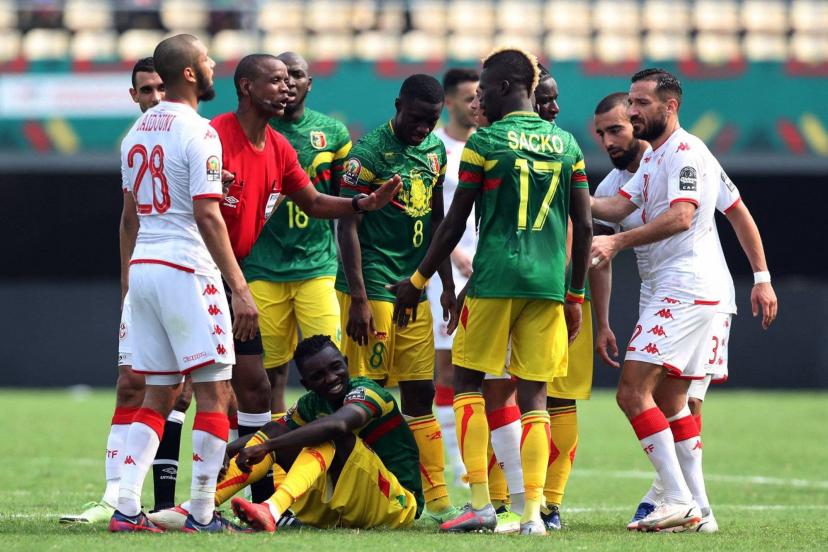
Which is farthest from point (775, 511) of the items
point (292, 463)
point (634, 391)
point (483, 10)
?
point (483, 10)

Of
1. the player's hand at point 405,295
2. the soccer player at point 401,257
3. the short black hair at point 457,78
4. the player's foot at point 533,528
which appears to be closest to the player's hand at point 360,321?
the soccer player at point 401,257

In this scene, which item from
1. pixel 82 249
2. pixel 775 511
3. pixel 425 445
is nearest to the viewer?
pixel 425 445

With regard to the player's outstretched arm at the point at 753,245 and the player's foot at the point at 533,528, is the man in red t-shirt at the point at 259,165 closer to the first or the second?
the player's foot at the point at 533,528

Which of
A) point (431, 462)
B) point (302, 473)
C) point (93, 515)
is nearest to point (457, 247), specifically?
point (431, 462)

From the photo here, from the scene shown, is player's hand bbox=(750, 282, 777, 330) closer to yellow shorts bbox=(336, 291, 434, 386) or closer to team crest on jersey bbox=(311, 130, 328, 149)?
yellow shorts bbox=(336, 291, 434, 386)

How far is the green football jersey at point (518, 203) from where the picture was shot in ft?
19.5

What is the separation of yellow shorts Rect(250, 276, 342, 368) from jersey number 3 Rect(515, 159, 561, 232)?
1.71m

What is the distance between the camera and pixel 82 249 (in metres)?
20.7

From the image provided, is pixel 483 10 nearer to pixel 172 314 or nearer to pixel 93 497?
pixel 93 497

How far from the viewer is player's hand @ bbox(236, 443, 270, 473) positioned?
6023 mm

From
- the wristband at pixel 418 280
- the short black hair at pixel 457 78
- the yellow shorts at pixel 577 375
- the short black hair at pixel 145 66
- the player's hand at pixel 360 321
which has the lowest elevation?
the yellow shorts at pixel 577 375

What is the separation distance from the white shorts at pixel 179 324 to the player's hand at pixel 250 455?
503 mm

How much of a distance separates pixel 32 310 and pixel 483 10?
27.6ft

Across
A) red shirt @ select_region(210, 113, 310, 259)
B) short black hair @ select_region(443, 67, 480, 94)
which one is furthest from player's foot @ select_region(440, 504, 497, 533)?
short black hair @ select_region(443, 67, 480, 94)
